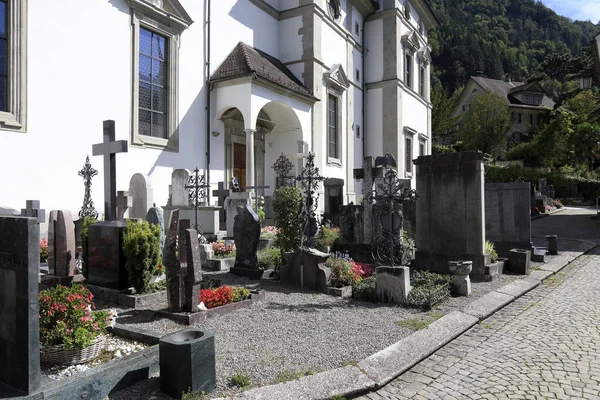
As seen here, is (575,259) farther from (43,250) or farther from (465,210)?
(43,250)

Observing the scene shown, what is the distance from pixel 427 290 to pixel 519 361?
7.03 ft

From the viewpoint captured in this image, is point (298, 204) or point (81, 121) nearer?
point (298, 204)

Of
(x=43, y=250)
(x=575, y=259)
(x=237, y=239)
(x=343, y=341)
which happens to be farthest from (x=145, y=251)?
(x=575, y=259)

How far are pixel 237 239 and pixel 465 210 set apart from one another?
426cm

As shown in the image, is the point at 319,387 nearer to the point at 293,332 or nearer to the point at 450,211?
the point at 293,332

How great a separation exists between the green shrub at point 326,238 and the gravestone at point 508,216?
3654mm

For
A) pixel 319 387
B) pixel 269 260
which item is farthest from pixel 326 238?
pixel 319 387

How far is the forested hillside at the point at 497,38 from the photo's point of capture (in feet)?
246

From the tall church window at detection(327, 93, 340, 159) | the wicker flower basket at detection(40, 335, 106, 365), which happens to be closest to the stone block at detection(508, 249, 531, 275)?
the wicker flower basket at detection(40, 335, 106, 365)

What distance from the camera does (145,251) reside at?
610 centimetres

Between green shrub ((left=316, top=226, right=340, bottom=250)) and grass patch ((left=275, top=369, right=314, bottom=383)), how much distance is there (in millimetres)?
6400

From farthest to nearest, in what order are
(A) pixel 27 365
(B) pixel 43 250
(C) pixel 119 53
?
(C) pixel 119 53
(B) pixel 43 250
(A) pixel 27 365

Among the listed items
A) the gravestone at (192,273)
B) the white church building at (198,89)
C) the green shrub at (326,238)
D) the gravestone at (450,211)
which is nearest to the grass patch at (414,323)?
the gravestone at (192,273)

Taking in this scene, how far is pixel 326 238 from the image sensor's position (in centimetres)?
1038
